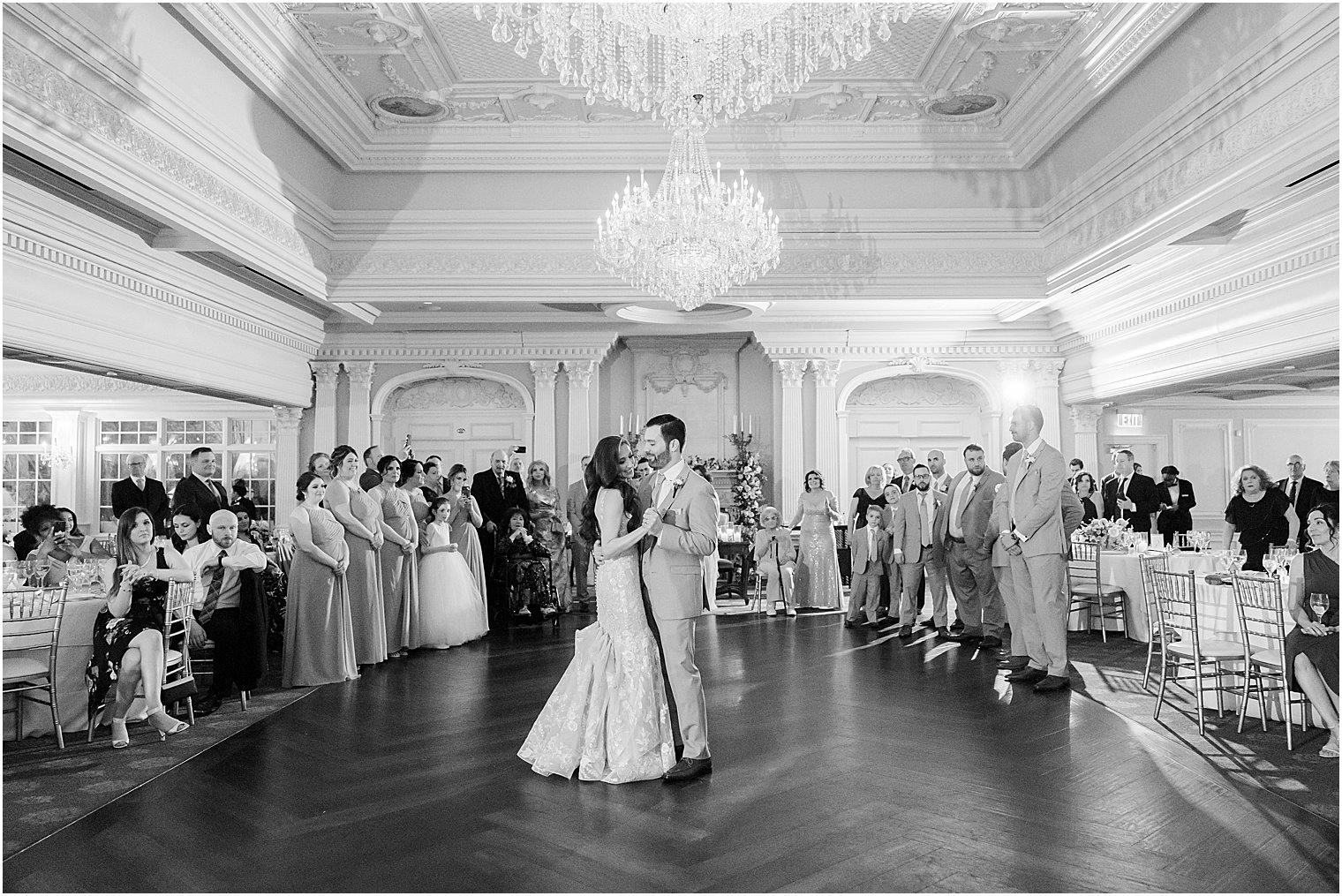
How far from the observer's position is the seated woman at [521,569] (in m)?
8.70

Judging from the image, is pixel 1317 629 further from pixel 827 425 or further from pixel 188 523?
pixel 827 425

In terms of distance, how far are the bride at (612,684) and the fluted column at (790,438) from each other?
7572 mm

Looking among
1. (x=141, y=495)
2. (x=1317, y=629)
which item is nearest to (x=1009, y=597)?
(x=1317, y=629)

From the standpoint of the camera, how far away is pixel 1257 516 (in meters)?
7.85

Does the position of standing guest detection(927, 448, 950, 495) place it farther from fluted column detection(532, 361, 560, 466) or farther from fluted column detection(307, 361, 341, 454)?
fluted column detection(307, 361, 341, 454)

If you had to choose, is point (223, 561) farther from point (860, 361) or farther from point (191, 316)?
point (860, 361)

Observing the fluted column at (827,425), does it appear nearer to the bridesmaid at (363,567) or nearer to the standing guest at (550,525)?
the standing guest at (550,525)

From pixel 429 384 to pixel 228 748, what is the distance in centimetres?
792

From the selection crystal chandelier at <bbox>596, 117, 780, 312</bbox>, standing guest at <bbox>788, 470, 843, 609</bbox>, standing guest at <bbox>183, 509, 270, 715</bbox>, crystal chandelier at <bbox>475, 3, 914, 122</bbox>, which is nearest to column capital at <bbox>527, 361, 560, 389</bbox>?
standing guest at <bbox>788, 470, 843, 609</bbox>

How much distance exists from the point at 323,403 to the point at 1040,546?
8726mm

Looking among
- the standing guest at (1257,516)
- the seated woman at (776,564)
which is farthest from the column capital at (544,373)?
the standing guest at (1257,516)

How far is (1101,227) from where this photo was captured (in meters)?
7.64

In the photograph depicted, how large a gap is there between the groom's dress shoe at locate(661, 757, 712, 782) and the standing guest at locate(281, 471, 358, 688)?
10.0 ft

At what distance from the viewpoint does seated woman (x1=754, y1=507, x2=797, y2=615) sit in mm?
9328
